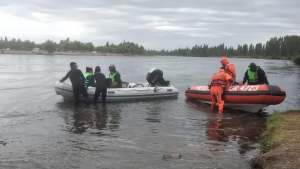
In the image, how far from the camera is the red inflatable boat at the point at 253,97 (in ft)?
35.1

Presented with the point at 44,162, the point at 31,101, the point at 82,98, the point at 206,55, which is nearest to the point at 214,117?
the point at 82,98

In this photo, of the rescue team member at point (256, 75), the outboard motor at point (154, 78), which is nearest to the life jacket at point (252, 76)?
the rescue team member at point (256, 75)

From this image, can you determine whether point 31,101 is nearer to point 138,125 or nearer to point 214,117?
point 138,125

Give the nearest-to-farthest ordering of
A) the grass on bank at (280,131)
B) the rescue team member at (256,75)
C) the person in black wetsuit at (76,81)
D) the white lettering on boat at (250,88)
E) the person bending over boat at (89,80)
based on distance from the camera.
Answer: the grass on bank at (280,131) < the white lettering on boat at (250,88) < the rescue team member at (256,75) < the person in black wetsuit at (76,81) < the person bending over boat at (89,80)

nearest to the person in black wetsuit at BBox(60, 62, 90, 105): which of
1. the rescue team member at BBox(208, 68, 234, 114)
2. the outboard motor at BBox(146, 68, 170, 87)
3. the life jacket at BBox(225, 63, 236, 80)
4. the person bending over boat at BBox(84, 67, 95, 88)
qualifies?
the person bending over boat at BBox(84, 67, 95, 88)

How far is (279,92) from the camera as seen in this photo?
10.7m

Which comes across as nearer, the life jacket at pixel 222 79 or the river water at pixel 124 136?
the river water at pixel 124 136

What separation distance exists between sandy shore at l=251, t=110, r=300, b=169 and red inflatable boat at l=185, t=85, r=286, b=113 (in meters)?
1.12

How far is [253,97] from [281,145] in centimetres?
508

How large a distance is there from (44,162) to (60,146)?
1.07 m

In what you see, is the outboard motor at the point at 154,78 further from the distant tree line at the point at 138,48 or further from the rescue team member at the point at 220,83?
the distant tree line at the point at 138,48

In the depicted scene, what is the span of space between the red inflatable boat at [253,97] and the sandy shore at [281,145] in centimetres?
112

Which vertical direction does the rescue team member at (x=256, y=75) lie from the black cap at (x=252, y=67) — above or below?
below

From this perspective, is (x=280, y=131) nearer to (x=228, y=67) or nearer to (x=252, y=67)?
(x=252, y=67)
